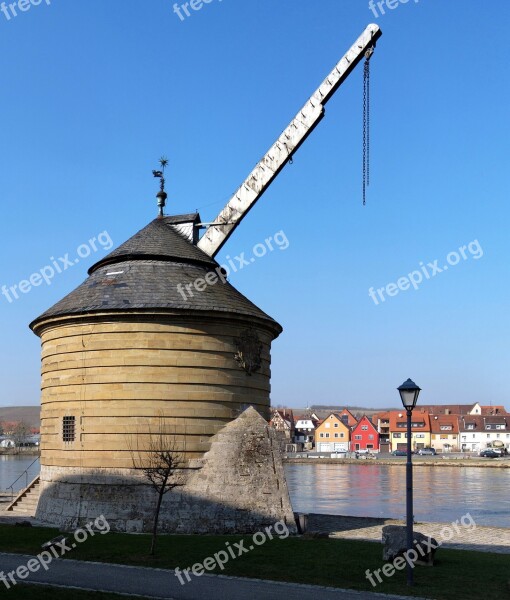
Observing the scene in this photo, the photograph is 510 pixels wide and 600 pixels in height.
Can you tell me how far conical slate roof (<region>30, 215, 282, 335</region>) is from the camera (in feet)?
70.9

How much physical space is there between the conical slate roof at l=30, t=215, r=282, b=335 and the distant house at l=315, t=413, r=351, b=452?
310 feet

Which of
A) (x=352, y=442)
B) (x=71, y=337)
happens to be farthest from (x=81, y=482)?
(x=352, y=442)

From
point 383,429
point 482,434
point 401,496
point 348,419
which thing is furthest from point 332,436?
point 401,496

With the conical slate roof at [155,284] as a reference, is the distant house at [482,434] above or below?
below

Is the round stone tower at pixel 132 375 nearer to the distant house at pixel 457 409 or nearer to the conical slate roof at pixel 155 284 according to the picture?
the conical slate roof at pixel 155 284

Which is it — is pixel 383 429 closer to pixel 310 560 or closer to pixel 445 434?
pixel 445 434

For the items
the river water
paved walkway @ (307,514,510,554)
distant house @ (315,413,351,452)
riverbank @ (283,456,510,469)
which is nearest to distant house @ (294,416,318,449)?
distant house @ (315,413,351,452)

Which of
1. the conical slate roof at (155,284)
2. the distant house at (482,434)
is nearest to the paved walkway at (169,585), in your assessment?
the conical slate roof at (155,284)

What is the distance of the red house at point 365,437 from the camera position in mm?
114562

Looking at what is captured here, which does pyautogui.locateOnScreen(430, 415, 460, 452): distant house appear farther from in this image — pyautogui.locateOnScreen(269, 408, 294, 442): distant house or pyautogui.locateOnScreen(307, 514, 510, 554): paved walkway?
pyautogui.locateOnScreen(307, 514, 510, 554): paved walkway

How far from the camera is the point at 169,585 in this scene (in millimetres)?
13156

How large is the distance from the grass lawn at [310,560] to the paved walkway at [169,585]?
1.71ft

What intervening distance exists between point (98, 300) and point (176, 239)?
433 cm

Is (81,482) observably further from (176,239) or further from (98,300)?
(176,239)
